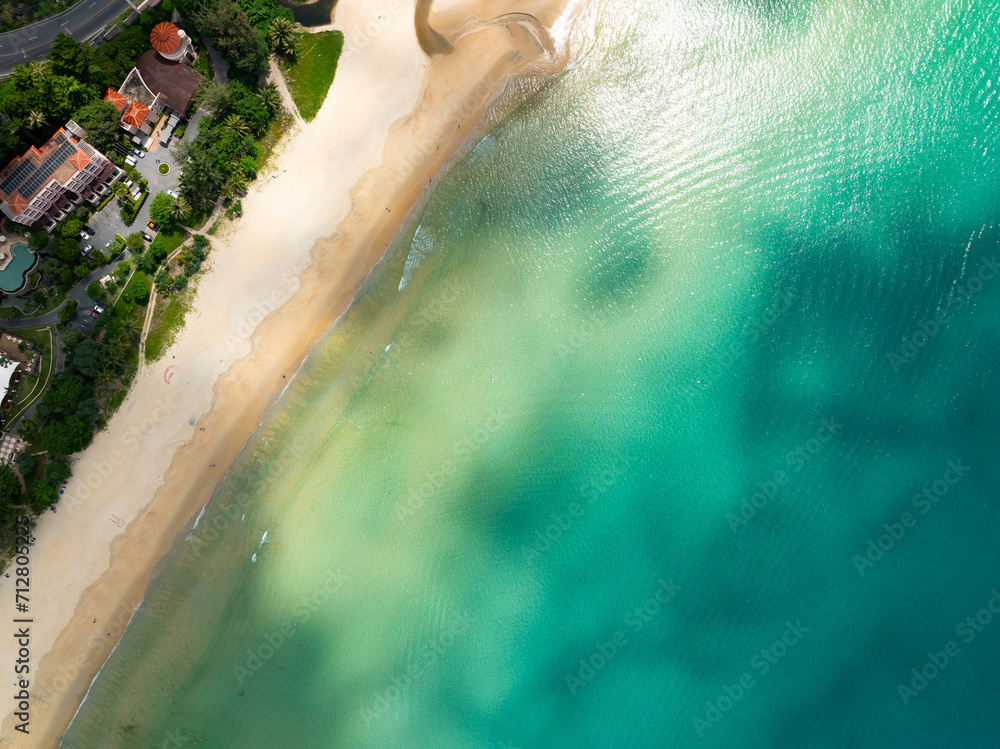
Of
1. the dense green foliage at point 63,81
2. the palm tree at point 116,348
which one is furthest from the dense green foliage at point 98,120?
the palm tree at point 116,348

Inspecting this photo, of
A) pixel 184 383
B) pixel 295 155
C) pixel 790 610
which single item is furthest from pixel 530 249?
pixel 790 610

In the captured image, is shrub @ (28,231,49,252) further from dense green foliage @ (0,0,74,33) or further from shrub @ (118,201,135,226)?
dense green foliage @ (0,0,74,33)

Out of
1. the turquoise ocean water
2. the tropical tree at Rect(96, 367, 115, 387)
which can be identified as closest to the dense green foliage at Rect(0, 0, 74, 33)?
the tropical tree at Rect(96, 367, 115, 387)

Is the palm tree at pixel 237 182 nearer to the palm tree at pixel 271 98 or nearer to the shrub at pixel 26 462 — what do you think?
the palm tree at pixel 271 98

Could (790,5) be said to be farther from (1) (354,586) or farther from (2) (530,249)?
(1) (354,586)

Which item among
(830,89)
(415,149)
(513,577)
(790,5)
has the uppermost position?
(415,149)

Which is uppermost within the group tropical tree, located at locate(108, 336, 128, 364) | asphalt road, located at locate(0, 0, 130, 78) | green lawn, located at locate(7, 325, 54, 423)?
asphalt road, located at locate(0, 0, 130, 78)
